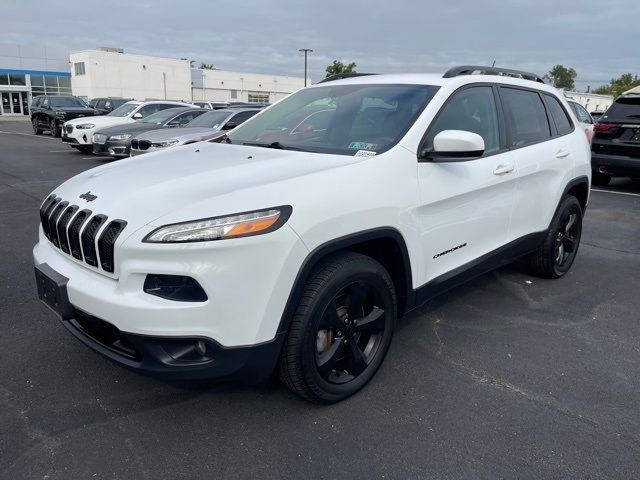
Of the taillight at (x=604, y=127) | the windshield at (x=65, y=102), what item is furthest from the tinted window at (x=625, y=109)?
the windshield at (x=65, y=102)

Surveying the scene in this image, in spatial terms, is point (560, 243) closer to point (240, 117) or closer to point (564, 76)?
point (240, 117)

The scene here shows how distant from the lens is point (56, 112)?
19.4m

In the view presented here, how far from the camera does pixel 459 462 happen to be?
2.35 meters

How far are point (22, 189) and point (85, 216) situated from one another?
739cm

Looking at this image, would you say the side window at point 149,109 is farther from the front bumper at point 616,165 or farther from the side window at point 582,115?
the front bumper at point 616,165

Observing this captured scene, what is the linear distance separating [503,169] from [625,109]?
7.15 m

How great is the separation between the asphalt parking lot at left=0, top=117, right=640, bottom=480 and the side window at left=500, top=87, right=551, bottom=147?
4.54ft

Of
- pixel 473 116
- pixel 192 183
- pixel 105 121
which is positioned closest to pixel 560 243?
pixel 473 116

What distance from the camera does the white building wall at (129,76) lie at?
187ft

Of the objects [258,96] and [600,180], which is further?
[258,96]

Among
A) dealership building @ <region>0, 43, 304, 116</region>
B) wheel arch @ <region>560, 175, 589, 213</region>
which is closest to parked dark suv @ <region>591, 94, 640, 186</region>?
wheel arch @ <region>560, 175, 589, 213</region>

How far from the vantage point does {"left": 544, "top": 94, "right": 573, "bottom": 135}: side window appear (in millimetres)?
4512

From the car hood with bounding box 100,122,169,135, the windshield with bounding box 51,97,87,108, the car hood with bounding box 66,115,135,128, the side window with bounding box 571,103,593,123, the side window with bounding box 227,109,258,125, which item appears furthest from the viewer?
the windshield with bounding box 51,97,87,108

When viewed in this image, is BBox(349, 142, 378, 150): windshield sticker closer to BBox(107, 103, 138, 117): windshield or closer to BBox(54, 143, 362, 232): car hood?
BBox(54, 143, 362, 232): car hood
